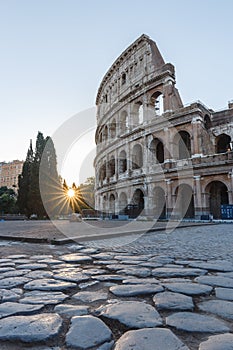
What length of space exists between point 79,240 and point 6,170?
288 feet

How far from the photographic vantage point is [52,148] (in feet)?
106

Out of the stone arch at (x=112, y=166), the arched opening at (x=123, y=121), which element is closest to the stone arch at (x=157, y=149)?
the arched opening at (x=123, y=121)

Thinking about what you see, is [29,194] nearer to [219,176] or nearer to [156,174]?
[156,174]

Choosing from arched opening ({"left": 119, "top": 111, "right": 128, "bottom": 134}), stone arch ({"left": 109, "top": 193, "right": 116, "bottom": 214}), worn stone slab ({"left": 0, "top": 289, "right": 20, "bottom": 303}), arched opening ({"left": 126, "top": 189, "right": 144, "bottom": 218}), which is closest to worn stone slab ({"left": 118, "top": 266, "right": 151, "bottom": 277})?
worn stone slab ({"left": 0, "top": 289, "right": 20, "bottom": 303})

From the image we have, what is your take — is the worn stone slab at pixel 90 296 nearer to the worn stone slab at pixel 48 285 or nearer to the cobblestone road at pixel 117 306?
the cobblestone road at pixel 117 306

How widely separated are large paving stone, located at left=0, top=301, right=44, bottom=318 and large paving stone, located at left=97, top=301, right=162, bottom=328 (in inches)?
16.7

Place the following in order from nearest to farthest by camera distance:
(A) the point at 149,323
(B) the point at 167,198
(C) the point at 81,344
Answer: (C) the point at 81,344
(A) the point at 149,323
(B) the point at 167,198

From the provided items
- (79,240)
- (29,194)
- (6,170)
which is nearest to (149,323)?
(79,240)

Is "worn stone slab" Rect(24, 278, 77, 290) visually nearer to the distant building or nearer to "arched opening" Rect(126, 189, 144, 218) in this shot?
"arched opening" Rect(126, 189, 144, 218)

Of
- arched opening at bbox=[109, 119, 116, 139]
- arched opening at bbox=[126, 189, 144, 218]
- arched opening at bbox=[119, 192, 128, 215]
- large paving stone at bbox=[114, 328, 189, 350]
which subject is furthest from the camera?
arched opening at bbox=[109, 119, 116, 139]

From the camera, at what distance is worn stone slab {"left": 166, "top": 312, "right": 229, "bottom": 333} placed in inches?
52.7

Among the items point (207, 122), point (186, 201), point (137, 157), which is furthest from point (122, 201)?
point (207, 122)

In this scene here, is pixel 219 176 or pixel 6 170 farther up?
pixel 6 170

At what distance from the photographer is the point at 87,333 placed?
129cm
